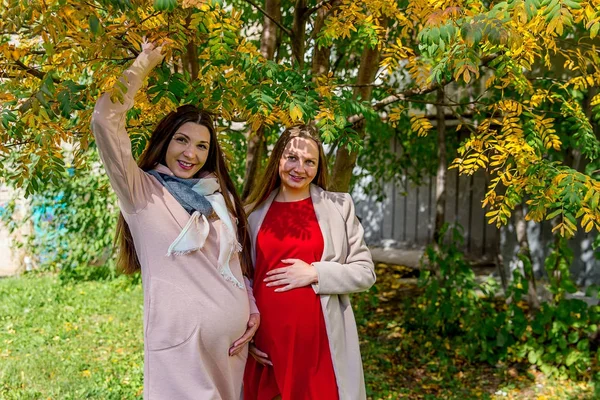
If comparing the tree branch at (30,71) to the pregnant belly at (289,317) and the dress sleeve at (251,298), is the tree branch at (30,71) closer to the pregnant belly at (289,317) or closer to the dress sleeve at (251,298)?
the dress sleeve at (251,298)

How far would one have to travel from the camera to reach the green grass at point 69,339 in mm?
4445

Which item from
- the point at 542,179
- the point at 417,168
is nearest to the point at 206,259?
the point at 542,179

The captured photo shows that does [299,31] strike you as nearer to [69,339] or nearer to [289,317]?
[289,317]

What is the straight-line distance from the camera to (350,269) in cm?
263

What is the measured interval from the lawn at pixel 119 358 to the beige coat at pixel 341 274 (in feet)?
6.88

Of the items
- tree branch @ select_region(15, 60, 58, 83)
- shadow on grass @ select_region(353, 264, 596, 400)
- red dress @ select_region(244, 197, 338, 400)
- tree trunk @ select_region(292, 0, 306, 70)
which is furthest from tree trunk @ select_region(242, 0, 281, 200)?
shadow on grass @ select_region(353, 264, 596, 400)

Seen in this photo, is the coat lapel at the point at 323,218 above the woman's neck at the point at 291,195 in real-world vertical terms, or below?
below

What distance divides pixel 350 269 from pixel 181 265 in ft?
2.46

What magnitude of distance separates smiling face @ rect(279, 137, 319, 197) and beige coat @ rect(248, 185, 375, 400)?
121 millimetres

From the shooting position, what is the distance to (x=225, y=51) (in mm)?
2555

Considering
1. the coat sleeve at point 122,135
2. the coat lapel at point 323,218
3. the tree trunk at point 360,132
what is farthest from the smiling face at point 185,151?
the tree trunk at point 360,132

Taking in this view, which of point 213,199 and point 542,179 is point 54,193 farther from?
point 542,179

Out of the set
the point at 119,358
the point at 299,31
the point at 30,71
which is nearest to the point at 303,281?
the point at 30,71

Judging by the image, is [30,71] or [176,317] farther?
[30,71]
